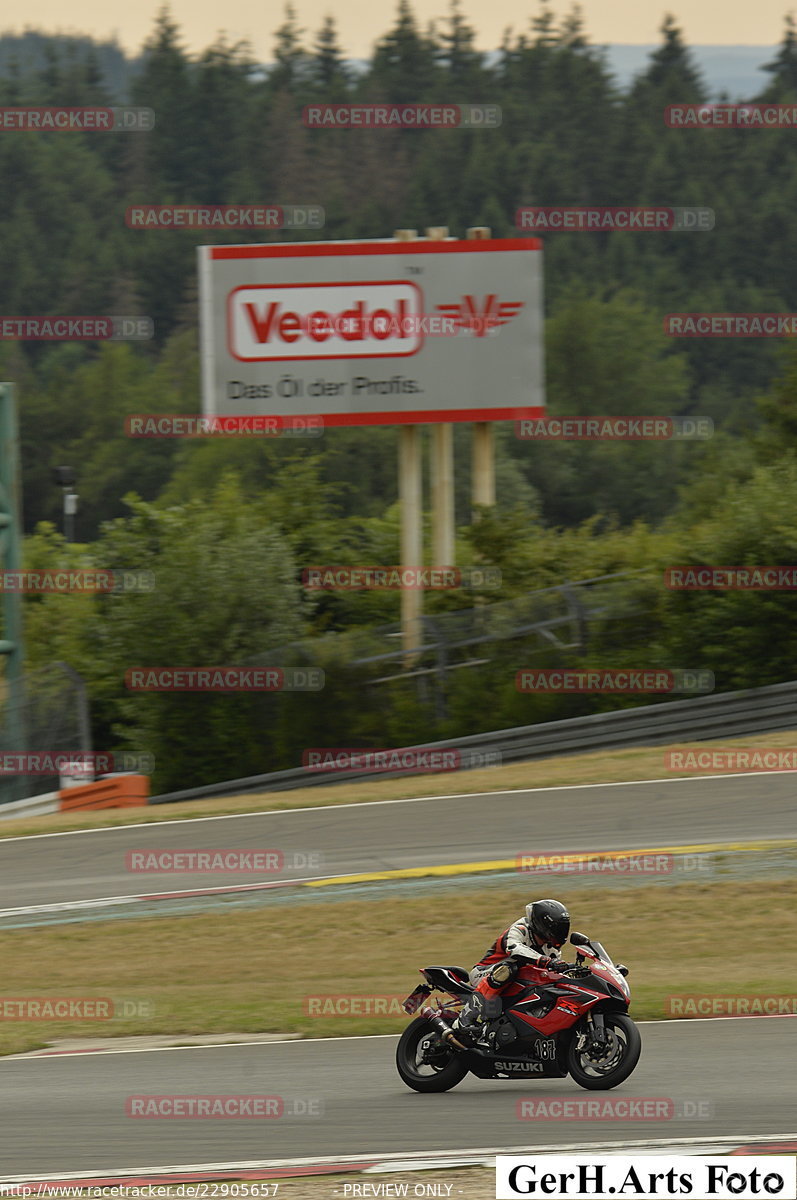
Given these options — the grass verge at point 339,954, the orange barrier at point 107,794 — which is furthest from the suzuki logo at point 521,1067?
the orange barrier at point 107,794

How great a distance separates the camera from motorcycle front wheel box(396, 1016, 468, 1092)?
870cm

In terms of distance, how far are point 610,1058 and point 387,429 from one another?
8217cm

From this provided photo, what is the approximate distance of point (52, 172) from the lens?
168125 mm

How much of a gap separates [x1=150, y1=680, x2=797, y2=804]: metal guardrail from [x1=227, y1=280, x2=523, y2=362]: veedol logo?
7653mm

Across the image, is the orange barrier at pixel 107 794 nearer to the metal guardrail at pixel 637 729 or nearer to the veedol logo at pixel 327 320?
the metal guardrail at pixel 637 729

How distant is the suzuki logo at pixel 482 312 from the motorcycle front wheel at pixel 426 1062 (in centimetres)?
1985

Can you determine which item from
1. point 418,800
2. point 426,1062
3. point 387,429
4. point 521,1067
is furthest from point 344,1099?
point 387,429

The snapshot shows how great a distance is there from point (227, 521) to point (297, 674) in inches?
241

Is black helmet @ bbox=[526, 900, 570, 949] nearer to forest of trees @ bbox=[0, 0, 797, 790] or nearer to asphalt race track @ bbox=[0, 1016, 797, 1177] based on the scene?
asphalt race track @ bbox=[0, 1016, 797, 1177]

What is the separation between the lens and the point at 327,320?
27062mm

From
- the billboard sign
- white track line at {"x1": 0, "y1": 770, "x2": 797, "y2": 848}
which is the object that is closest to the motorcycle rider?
white track line at {"x1": 0, "y1": 770, "x2": 797, "y2": 848}

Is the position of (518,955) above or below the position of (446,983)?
above

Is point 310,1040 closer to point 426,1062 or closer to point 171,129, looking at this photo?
point 426,1062

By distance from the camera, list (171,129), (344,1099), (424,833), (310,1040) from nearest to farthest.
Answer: (344,1099), (310,1040), (424,833), (171,129)
